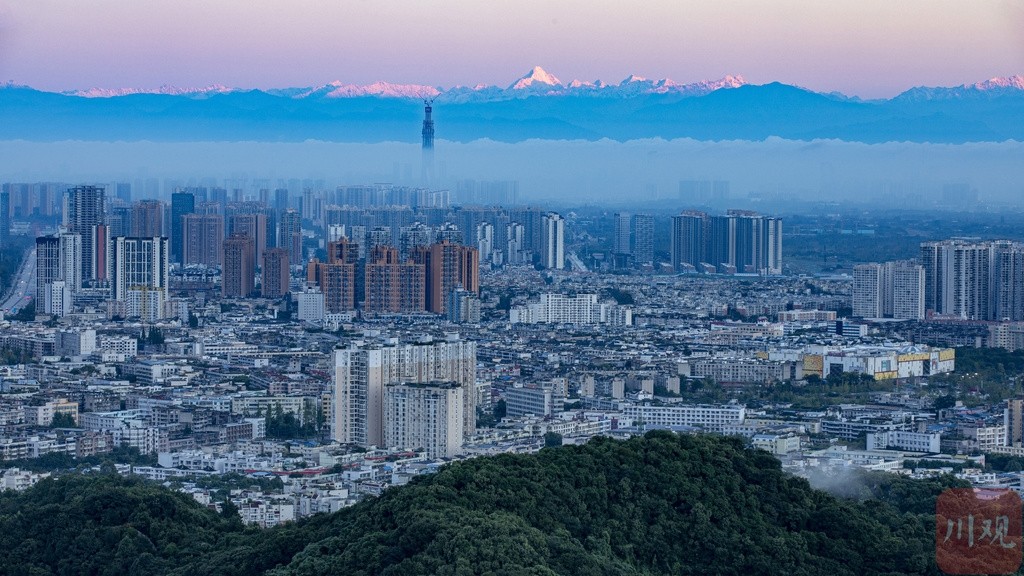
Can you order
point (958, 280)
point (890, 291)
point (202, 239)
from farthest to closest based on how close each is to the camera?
1. point (202, 239)
2. point (890, 291)
3. point (958, 280)

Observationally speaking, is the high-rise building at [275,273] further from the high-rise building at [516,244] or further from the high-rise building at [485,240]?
the high-rise building at [516,244]

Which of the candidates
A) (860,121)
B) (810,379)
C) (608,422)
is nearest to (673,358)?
(810,379)

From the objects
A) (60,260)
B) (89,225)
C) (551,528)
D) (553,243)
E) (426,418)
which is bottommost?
(426,418)

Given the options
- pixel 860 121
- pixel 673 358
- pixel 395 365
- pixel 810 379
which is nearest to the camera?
pixel 395 365

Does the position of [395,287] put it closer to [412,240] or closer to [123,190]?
[412,240]

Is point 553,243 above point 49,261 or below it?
above

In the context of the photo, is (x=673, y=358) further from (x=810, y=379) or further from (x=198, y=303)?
(x=198, y=303)

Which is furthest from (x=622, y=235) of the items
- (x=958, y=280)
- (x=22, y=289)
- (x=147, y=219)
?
(x=958, y=280)

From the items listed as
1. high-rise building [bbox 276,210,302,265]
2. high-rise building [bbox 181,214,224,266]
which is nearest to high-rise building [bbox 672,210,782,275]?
high-rise building [bbox 276,210,302,265]
